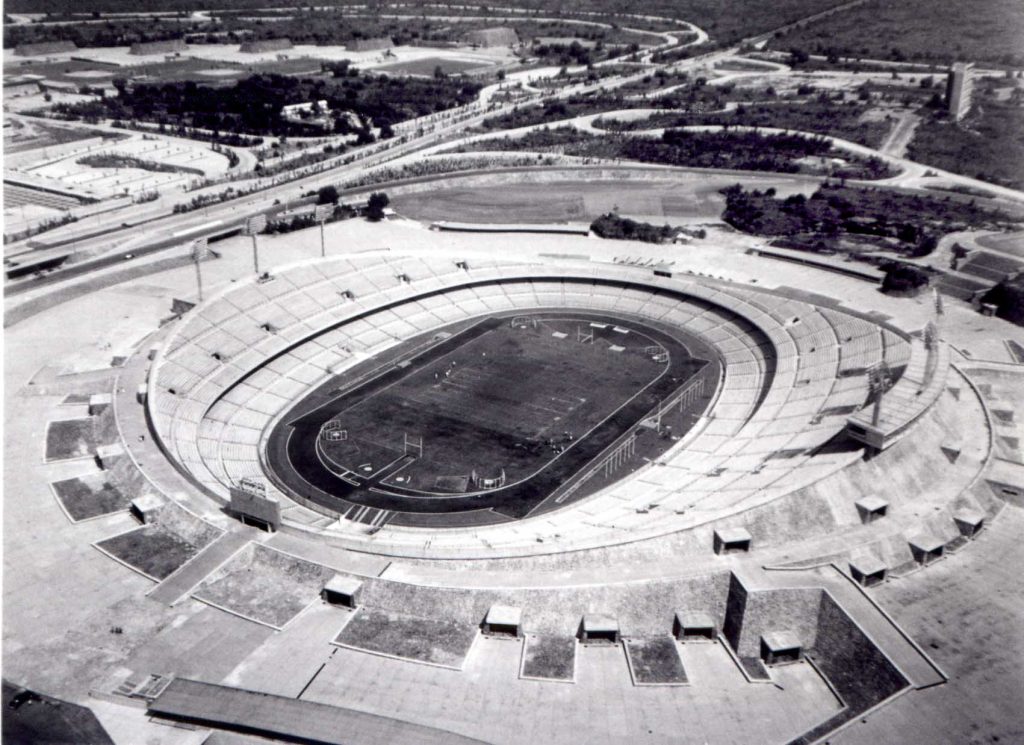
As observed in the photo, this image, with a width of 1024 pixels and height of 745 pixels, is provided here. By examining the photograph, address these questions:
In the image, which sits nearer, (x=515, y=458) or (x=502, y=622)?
(x=502, y=622)

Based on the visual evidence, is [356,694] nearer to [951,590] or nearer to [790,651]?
[790,651]

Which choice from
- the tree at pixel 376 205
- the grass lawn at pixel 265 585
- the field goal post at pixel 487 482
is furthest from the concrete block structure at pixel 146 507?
the tree at pixel 376 205

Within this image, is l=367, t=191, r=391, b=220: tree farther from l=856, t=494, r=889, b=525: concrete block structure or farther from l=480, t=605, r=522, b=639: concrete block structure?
l=480, t=605, r=522, b=639: concrete block structure

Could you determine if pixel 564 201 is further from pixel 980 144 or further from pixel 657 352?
pixel 980 144

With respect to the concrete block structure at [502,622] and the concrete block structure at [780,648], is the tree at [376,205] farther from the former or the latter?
the concrete block structure at [780,648]

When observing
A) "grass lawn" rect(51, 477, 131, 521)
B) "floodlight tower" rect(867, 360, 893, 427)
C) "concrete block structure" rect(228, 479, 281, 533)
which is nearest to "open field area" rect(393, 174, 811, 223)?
"floodlight tower" rect(867, 360, 893, 427)

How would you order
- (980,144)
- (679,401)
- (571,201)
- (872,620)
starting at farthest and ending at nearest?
(980,144)
(571,201)
(679,401)
(872,620)

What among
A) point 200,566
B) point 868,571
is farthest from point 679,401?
point 200,566
